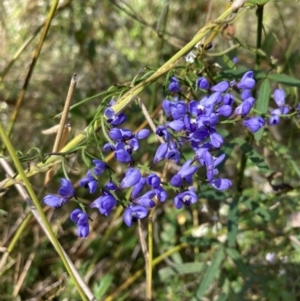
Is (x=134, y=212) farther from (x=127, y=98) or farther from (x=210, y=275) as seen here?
(x=210, y=275)

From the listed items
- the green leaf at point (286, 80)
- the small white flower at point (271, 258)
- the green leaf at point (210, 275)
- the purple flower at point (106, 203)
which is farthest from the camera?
the small white flower at point (271, 258)

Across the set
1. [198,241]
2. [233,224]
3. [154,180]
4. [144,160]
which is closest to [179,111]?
[154,180]

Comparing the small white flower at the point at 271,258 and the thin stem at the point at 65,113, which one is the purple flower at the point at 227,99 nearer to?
the thin stem at the point at 65,113

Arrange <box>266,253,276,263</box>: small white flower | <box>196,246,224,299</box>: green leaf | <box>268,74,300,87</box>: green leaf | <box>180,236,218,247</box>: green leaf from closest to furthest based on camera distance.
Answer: <box>268,74,300,87</box>: green leaf → <box>196,246,224,299</box>: green leaf → <box>180,236,218,247</box>: green leaf → <box>266,253,276,263</box>: small white flower

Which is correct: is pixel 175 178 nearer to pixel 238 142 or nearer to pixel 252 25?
pixel 238 142

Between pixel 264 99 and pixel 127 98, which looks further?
pixel 264 99

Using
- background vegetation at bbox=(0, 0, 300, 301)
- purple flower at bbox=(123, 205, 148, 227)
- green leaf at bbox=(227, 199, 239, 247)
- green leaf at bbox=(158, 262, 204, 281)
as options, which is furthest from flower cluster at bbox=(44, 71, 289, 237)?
green leaf at bbox=(158, 262, 204, 281)

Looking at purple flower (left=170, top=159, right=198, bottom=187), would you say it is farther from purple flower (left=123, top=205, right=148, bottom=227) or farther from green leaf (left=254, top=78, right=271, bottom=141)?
green leaf (left=254, top=78, right=271, bottom=141)

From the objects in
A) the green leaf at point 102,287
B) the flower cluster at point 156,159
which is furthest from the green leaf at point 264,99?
the green leaf at point 102,287
